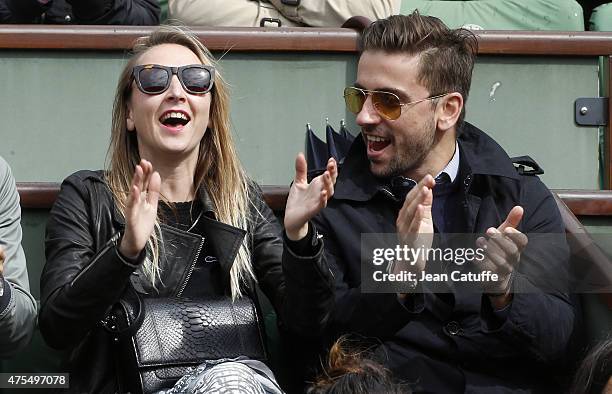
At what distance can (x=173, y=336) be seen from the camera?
11.5 ft

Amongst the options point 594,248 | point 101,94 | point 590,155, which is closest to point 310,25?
point 101,94

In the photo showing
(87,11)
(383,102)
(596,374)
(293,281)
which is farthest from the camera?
(87,11)

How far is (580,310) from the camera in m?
3.81

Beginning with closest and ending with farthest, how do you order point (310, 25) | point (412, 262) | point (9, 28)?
point (412, 262) → point (9, 28) → point (310, 25)

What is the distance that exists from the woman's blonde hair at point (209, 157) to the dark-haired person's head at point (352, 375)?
0.42 meters

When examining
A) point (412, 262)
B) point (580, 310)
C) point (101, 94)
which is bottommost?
point (580, 310)

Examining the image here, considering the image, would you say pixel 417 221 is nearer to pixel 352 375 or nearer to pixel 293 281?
pixel 293 281

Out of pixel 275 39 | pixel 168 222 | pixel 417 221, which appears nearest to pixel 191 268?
pixel 168 222

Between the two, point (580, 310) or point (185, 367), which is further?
point (580, 310)

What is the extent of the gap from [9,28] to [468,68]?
1.68 meters

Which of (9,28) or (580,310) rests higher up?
(9,28)

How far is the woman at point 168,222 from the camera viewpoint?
336 centimetres

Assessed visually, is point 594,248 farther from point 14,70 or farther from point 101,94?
point 14,70

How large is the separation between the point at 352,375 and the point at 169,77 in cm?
129
